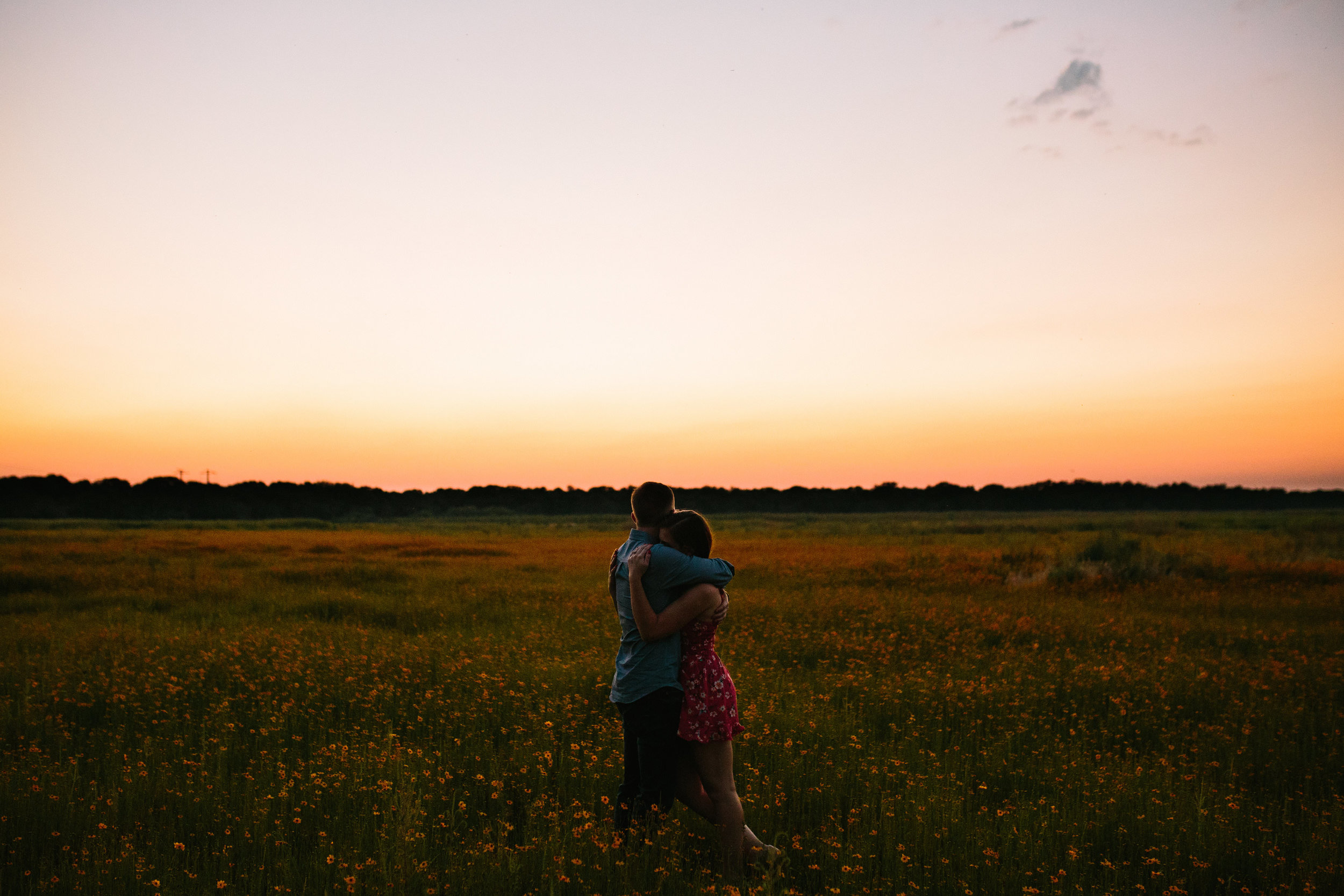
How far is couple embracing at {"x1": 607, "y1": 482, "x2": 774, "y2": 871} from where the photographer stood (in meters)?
3.91

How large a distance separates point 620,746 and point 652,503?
10.1ft

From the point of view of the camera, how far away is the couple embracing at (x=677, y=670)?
12.8ft

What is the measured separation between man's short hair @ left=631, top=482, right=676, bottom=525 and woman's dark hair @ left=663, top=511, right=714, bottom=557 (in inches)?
2.5

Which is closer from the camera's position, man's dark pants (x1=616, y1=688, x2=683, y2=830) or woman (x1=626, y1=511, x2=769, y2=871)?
woman (x1=626, y1=511, x2=769, y2=871)

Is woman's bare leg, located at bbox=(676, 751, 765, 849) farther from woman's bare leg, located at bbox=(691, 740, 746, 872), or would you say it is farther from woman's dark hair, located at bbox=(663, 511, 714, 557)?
woman's dark hair, located at bbox=(663, 511, 714, 557)

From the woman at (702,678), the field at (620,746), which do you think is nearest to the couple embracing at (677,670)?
the woman at (702,678)

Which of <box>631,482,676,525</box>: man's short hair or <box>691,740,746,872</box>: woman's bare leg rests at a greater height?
<box>631,482,676,525</box>: man's short hair

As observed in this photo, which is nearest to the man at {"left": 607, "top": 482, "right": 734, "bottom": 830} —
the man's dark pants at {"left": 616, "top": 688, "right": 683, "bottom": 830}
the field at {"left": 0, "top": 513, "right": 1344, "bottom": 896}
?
the man's dark pants at {"left": 616, "top": 688, "right": 683, "bottom": 830}

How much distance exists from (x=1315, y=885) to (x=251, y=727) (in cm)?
772

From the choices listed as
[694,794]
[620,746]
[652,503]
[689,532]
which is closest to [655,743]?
[694,794]

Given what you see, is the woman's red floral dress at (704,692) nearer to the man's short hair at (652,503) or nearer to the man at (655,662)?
the man at (655,662)

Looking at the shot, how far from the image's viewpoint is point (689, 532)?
13.2 ft

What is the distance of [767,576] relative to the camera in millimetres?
21688

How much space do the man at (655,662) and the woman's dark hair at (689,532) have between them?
0.20 feet
